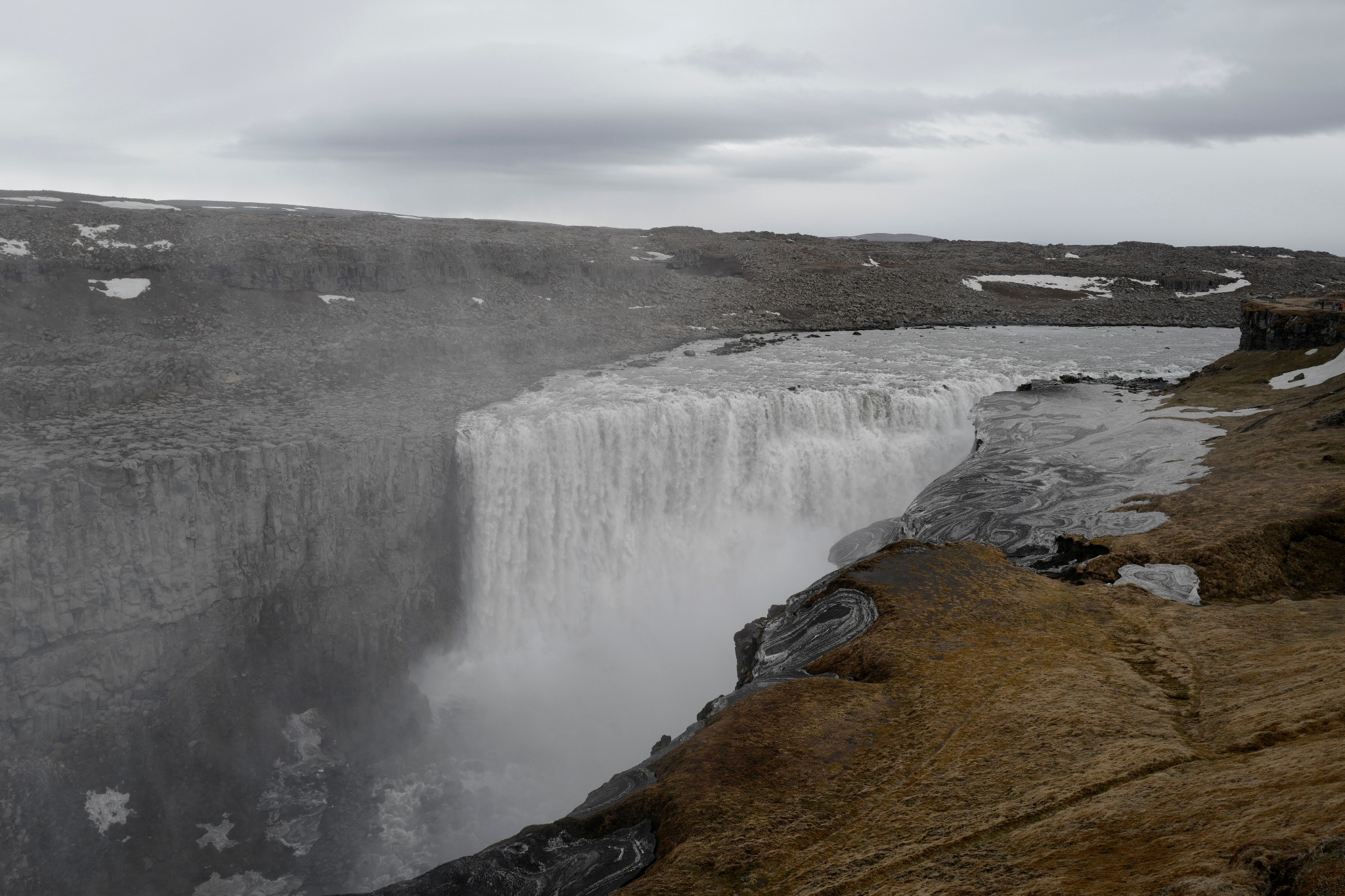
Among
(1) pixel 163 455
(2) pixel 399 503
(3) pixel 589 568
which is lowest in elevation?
(3) pixel 589 568

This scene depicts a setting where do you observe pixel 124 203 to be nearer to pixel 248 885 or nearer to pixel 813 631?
pixel 248 885

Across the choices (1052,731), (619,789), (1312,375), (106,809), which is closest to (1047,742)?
(1052,731)

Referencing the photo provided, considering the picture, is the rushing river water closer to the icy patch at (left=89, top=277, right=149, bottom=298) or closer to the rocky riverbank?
the rocky riverbank

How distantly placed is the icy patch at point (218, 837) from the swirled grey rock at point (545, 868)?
16.5 meters

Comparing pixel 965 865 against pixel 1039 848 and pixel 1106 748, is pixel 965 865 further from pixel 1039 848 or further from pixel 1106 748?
pixel 1106 748

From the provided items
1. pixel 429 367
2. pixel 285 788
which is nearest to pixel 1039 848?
pixel 285 788

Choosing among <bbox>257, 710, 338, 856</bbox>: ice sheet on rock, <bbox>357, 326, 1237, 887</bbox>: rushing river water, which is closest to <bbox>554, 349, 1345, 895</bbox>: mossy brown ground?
<bbox>357, 326, 1237, 887</bbox>: rushing river water

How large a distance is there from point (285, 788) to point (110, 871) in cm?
492

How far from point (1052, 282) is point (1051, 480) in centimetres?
5969

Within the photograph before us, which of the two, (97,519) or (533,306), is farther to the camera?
(533,306)

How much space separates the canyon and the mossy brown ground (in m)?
0.11

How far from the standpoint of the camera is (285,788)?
2720 centimetres

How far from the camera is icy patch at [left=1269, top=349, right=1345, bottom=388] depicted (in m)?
32.4

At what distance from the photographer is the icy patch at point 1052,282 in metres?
74.0
